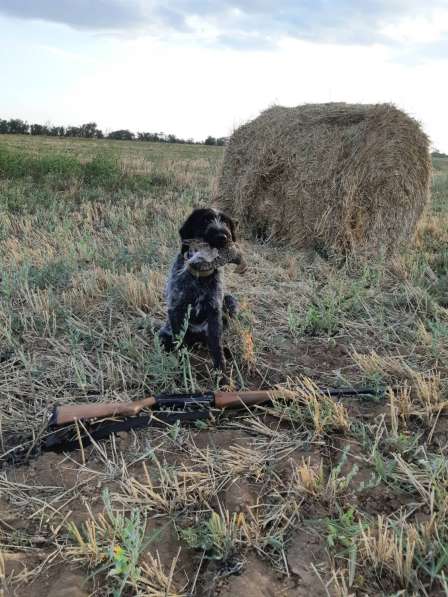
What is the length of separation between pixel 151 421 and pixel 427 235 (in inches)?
246

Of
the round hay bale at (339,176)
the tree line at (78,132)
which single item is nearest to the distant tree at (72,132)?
the tree line at (78,132)

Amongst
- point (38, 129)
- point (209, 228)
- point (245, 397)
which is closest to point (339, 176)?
point (209, 228)

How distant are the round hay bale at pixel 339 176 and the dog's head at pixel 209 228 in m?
3.99

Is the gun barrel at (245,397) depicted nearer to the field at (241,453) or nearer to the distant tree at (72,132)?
the field at (241,453)

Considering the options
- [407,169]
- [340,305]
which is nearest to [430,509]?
[340,305]

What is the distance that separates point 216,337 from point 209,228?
82 centimetres

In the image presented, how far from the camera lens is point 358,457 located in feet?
8.57

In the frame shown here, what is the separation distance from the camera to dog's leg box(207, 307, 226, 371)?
135 inches

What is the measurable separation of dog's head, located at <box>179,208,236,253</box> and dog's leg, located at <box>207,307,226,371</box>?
54cm

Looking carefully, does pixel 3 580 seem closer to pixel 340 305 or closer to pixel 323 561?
pixel 323 561

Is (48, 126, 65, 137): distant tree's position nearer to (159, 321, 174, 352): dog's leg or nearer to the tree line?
the tree line

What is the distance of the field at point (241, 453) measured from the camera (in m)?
2.02

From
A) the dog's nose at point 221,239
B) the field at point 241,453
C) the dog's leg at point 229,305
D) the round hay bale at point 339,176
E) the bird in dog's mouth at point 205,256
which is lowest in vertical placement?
the field at point 241,453

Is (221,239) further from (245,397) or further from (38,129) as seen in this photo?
(38,129)
